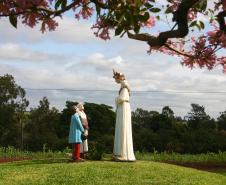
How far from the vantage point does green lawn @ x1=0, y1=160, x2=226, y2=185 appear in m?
11.5

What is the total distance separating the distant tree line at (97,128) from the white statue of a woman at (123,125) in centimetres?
449

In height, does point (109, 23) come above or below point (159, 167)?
above

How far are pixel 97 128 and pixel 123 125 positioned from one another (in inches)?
360

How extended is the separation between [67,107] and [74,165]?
1010cm

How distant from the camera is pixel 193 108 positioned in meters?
25.7

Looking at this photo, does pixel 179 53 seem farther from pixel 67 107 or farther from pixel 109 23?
pixel 67 107

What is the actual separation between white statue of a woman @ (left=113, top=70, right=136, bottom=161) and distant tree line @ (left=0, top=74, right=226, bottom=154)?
449 cm

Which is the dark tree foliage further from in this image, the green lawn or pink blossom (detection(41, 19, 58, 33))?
pink blossom (detection(41, 19, 58, 33))

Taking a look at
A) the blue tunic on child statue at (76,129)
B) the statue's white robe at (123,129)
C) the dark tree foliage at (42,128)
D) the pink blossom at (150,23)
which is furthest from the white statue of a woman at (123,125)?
the pink blossom at (150,23)

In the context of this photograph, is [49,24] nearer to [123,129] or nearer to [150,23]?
[150,23]

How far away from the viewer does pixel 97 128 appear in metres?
23.7

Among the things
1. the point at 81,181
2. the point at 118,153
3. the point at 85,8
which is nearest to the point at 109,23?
the point at 85,8

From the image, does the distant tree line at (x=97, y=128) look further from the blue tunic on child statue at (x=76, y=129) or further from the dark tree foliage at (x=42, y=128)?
the blue tunic on child statue at (x=76, y=129)

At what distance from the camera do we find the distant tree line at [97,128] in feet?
69.0
